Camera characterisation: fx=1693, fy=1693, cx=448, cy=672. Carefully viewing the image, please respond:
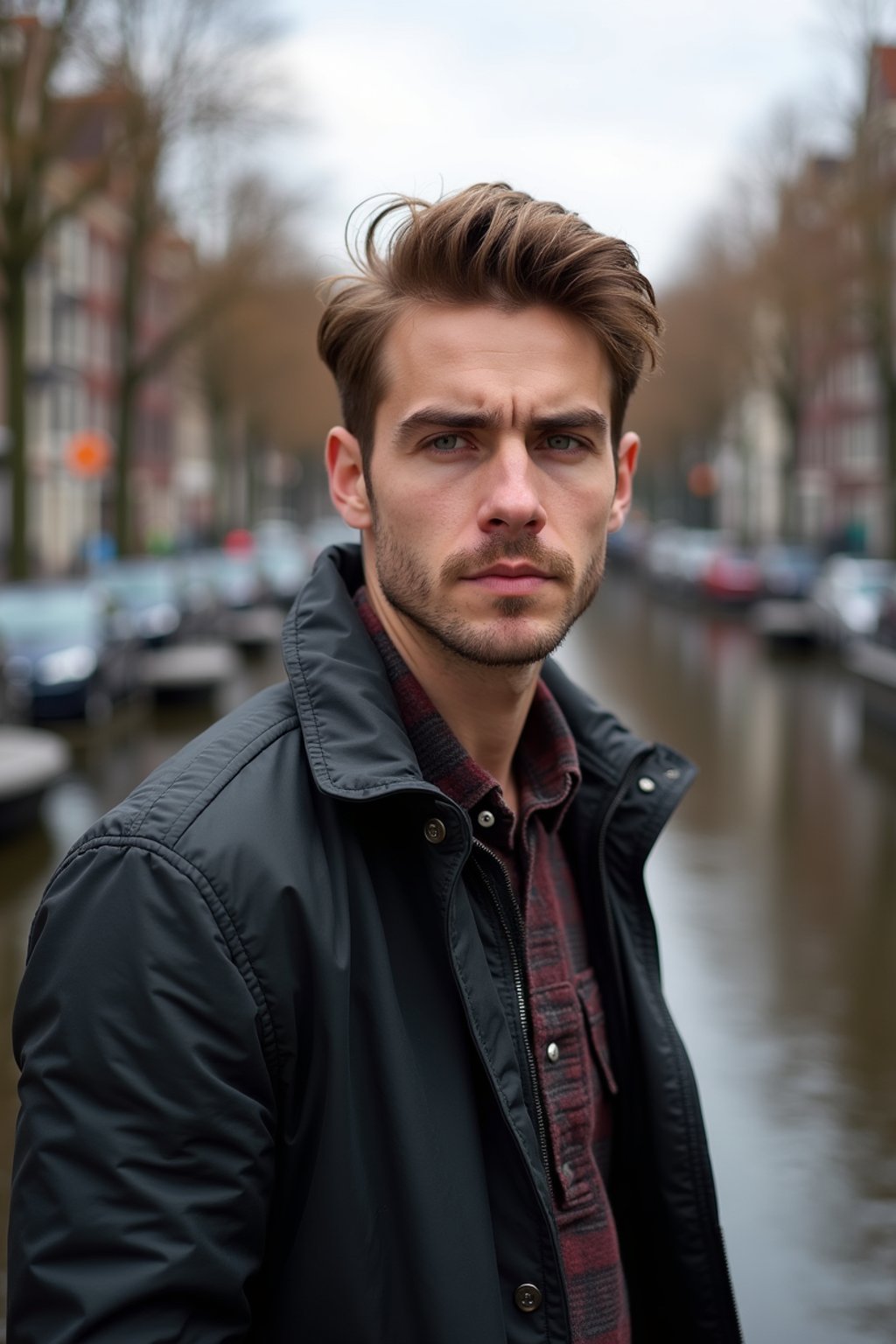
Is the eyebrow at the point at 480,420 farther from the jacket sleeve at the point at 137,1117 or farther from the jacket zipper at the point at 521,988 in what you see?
the jacket sleeve at the point at 137,1117

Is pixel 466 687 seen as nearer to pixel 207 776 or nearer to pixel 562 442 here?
pixel 562 442

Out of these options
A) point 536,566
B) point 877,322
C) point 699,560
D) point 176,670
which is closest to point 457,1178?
point 536,566

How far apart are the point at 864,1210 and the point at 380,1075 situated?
3651 mm

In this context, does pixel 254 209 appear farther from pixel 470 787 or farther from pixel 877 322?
pixel 470 787

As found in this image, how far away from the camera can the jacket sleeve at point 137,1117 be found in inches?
62.4

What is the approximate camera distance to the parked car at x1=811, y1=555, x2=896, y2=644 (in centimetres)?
2475

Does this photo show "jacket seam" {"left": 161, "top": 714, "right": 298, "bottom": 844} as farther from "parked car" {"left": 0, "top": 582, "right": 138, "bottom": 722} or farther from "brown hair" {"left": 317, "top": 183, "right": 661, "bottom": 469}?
"parked car" {"left": 0, "top": 582, "right": 138, "bottom": 722}

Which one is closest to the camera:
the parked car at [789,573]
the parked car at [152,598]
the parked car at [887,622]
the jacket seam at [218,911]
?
the jacket seam at [218,911]

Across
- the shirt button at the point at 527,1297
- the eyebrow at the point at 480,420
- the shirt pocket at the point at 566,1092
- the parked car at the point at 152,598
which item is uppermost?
the eyebrow at the point at 480,420

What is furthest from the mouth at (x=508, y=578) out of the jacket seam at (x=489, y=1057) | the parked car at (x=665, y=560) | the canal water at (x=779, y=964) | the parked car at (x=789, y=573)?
the parked car at (x=665, y=560)

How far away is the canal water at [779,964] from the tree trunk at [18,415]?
589 centimetres

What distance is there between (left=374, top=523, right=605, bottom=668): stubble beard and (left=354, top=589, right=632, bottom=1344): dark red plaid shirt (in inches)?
4.1

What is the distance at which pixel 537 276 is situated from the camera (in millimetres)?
2025

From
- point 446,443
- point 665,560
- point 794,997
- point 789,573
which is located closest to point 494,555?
point 446,443
